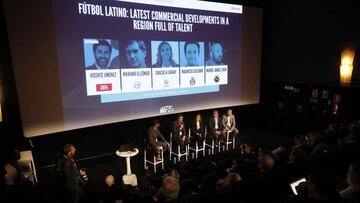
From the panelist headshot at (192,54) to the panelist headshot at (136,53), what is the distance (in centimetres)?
96

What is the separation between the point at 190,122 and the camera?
21.4 ft

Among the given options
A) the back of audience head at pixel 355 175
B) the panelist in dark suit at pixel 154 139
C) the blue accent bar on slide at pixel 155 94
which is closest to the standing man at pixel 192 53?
the blue accent bar on slide at pixel 155 94

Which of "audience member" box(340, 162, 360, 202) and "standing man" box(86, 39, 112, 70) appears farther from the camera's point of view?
"standing man" box(86, 39, 112, 70)

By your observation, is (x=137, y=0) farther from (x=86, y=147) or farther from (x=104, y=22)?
(x=86, y=147)

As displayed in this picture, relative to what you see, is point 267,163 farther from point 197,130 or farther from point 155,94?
point 155,94

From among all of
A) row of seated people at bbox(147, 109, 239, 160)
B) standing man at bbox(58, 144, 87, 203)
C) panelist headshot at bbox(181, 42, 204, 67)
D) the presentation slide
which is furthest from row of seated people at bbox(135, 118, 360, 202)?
panelist headshot at bbox(181, 42, 204, 67)

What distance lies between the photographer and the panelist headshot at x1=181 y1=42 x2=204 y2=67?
582cm

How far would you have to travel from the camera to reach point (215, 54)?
6.29 m

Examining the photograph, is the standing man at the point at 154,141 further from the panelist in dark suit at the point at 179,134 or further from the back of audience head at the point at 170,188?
the back of audience head at the point at 170,188

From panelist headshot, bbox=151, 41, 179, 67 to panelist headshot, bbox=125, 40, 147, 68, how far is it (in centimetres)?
24

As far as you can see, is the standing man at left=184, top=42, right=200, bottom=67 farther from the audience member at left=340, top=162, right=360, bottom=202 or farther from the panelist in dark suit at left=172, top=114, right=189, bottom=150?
the audience member at left=340, top=162, right=360, bottom=202

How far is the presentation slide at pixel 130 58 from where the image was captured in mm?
4348

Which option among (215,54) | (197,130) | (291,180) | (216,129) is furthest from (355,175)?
(215,54)

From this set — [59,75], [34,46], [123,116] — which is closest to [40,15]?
[34,46]
